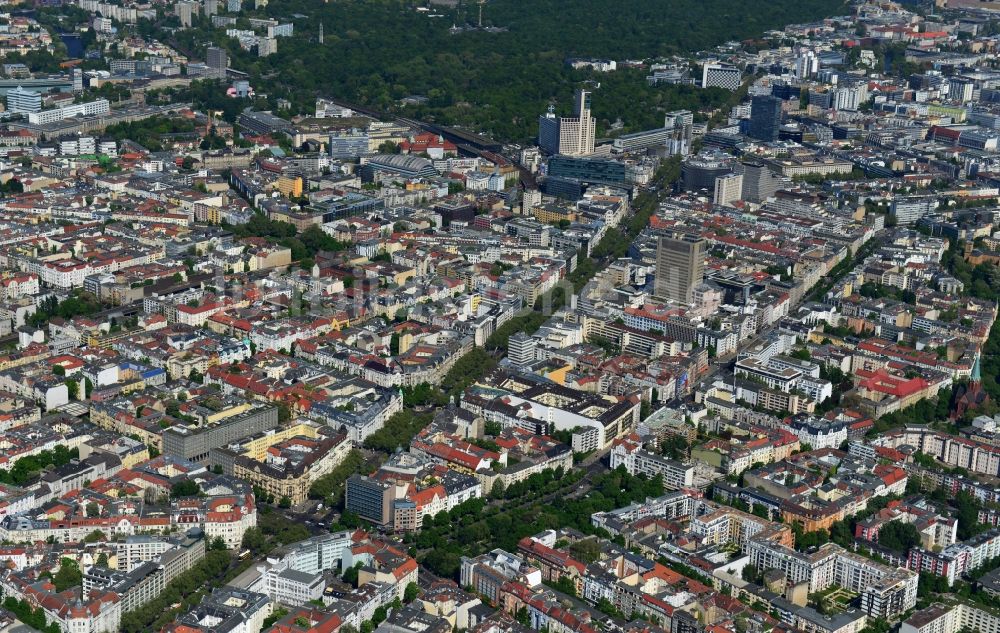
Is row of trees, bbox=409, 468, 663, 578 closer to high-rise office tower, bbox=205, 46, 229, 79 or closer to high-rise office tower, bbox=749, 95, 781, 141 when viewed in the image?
high-rise office tower, bbox=749, 95, 781, 141

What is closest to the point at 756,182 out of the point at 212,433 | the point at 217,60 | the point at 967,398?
the point at 967,398

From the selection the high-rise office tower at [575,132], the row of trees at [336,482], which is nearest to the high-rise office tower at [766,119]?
the high-rise office tower at [575,132]

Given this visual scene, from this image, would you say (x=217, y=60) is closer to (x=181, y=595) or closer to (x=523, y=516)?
(x=523, y=516)

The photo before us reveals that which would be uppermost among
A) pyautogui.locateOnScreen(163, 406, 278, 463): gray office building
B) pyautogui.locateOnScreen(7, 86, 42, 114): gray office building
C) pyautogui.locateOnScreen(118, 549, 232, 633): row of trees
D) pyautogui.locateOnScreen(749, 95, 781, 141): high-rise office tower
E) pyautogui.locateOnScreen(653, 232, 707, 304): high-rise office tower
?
pyautogui.locateOnScreen(749, 95, 781, 141): high-rise office tower

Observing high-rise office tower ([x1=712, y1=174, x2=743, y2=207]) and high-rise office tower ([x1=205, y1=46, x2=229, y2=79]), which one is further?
high-rise office tower ([x1=205, y1=46, x2=229, y2=79])

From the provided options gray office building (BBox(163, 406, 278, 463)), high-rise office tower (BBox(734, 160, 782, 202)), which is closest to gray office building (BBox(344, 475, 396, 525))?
gray office building (BBox(163, 406, 278, 463))

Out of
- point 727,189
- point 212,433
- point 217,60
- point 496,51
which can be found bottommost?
point 212,433
